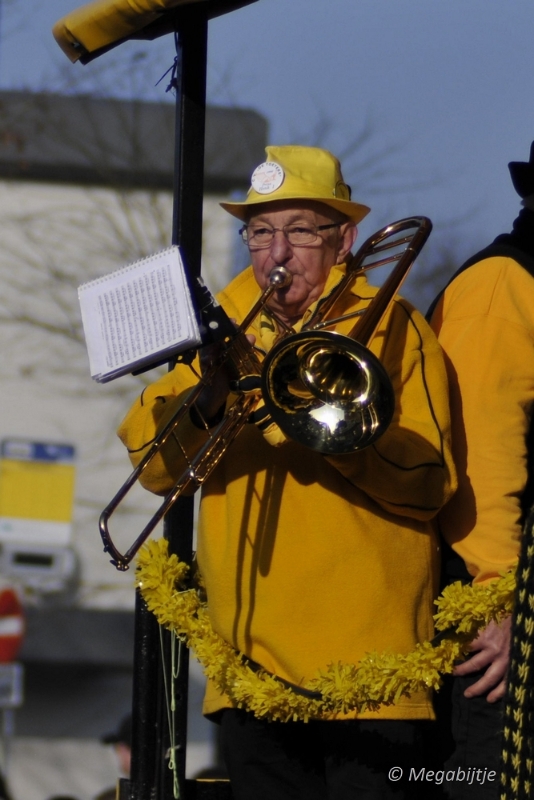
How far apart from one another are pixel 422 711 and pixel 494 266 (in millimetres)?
1014

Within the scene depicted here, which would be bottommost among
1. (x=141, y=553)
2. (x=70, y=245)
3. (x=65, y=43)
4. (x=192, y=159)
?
(x=141, y=553)

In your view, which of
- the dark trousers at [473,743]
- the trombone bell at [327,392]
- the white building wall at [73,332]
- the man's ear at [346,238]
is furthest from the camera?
the white building wall at [73,332]

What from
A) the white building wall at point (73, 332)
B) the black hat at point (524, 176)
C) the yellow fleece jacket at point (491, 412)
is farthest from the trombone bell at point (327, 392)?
the white building wall at point (73, 332)

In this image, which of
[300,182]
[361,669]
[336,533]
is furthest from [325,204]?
[361,669]

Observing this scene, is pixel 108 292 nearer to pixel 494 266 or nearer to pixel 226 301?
pixel 226 301

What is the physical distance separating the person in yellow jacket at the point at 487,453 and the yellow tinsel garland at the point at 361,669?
86 mm

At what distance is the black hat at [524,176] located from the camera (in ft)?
9.64

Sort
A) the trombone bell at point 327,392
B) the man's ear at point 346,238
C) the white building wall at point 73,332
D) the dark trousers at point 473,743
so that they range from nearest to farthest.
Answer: the trombone bell at point 327,392
the dark trousers at point 473,743
the man's ear at point 346,238
the white building wall at point 73,332

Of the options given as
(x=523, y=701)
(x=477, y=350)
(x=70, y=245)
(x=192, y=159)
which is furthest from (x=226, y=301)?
(x=70, y=245)

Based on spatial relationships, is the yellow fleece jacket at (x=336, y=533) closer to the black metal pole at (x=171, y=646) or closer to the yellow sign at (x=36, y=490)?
the black metal pole at (x=171, y=646)

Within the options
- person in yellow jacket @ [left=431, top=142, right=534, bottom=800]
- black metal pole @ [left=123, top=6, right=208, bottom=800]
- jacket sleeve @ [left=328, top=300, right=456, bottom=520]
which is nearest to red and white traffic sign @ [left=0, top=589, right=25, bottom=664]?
black metal pole @ [left=123, top=6, right=208, bottom=800]

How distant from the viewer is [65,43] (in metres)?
2.95

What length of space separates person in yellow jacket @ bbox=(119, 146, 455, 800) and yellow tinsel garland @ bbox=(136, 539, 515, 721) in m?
0.04

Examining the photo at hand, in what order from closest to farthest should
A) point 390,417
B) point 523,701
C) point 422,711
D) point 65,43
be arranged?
point 523,701, point 390,417, point 422,711, point 65,43
